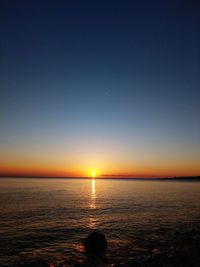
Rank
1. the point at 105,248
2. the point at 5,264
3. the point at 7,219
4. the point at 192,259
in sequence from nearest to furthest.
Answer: the point at 192,259, the point at 5,264, the point at 105,248, the point at 7,219

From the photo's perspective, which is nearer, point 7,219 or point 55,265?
point 55,265

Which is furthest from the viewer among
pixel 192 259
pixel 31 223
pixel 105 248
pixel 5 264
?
pixel 31 223

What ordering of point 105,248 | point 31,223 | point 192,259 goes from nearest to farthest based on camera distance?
point 192,259
point 105,248
point 31,223

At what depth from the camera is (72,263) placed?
18.2 meters

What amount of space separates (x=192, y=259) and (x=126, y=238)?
10.2m

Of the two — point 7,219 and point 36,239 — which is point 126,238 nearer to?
point 36,239

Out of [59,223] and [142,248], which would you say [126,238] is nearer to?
[142,248]

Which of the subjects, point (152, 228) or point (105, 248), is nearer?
point (105, 248)

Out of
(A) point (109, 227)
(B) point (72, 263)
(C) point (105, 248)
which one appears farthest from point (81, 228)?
(B) point (72, 263)

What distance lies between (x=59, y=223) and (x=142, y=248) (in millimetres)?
15506

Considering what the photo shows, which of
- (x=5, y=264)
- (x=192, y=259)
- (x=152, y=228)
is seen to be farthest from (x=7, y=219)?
(x=192, y=259)

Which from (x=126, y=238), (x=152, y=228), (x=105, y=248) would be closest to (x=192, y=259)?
(x=105, y=248)

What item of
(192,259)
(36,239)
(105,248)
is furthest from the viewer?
(36,239)

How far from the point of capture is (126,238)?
25.3m
